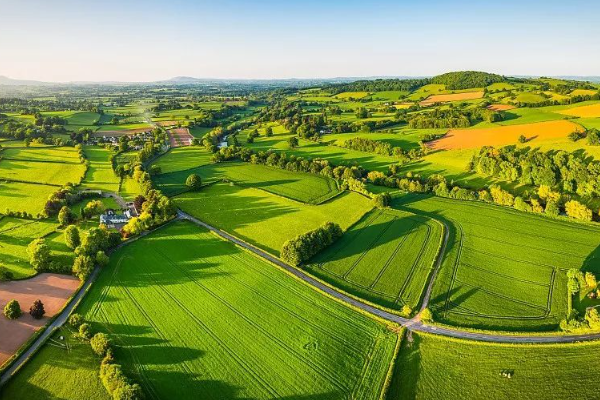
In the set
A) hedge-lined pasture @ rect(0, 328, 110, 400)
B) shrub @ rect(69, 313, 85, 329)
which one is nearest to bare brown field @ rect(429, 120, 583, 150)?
shrub @ rect(69, 313, 85, 329)

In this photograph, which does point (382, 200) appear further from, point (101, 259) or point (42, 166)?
point (42, 166)

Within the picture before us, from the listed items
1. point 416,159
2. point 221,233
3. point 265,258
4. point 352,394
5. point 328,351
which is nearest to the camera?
point 352,394

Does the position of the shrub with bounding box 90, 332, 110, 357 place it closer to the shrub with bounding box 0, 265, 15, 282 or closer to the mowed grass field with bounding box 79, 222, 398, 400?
the mowed grass field with bounding box 79, 222, 398, 400

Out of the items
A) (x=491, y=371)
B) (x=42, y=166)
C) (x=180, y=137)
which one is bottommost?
(x=491, y=371)

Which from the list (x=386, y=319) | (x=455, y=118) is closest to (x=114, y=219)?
(x=386, y=319)

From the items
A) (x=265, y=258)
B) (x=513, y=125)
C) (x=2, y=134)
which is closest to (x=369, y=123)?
(x=513, y=125)

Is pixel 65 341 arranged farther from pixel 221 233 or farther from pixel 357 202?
pixel 357 202
